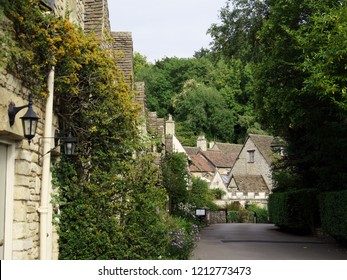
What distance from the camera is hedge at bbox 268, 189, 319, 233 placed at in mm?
28328

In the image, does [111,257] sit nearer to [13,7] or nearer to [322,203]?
[13,7]

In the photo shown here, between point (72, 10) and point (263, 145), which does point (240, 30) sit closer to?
point (72, 10)

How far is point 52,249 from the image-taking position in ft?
32.4

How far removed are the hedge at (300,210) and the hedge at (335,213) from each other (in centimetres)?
410

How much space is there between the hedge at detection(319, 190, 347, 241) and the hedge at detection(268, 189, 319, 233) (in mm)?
4099

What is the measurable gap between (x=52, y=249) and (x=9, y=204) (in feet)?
8.22

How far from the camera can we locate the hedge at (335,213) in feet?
68.4

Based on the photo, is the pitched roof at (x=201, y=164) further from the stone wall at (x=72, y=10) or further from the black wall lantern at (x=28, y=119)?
the black wall lantern at (x=28, y=119)

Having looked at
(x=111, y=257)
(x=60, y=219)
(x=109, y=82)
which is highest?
(x=109, y=82)

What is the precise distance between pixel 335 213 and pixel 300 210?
656 cm

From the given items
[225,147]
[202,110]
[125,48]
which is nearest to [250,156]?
[202,110]

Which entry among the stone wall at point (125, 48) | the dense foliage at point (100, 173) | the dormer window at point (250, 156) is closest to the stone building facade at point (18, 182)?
the dense foliage at point (100, 173)

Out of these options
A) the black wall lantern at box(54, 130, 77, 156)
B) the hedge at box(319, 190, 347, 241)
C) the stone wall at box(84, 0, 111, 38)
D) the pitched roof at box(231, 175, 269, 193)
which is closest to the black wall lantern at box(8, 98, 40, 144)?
the black wall lantern at box(54, 130, 77, 156)

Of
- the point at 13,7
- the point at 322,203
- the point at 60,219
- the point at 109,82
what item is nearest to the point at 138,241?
the point at 60,219
